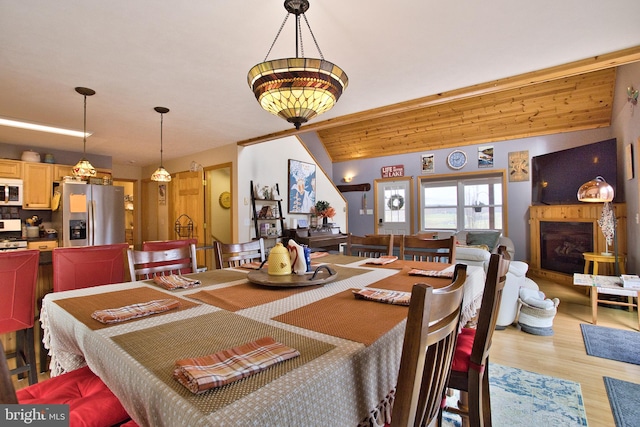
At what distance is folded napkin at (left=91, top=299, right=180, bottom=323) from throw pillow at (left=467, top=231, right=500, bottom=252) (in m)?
5.48

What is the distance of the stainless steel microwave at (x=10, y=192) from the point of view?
4.57m

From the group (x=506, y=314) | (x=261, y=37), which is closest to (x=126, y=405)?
(x=261, y=37)

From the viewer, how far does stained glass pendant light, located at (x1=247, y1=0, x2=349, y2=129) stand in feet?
4.83

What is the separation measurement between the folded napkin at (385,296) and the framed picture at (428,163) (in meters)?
6.09

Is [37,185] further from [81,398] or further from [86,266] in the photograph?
[81,398]

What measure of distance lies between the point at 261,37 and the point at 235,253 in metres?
1.56

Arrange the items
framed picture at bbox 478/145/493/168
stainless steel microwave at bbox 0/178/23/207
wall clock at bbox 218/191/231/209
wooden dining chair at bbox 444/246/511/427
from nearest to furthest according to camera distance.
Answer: wooden dining chair at bbox 444/246/511/427
stainless steel microwave at bbox 0/178/23/207
framed picture at bbox 478/145/493/168
wall clock at bbox 218/191/231/209

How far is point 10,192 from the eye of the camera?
4645mm

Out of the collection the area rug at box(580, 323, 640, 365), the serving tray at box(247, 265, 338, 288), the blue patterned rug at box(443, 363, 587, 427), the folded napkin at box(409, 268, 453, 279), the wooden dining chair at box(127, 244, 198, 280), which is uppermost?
the wooden dining chair at box(127, 244, 198, 280)

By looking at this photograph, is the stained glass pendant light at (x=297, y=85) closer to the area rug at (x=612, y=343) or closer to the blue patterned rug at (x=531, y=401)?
the blue patterned rug at (x=531, y=401)

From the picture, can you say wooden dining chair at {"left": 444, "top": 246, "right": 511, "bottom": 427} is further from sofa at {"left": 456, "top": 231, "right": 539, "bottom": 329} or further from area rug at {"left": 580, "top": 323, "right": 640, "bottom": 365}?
area rug at {"left": 580, "top": 323, "right": 640, "bottom": 365}

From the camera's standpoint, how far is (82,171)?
351cm

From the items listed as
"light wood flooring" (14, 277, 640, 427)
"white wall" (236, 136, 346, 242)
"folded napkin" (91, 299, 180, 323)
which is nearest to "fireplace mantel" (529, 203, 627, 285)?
"light wood flooring" (14, 277, 640, 427)

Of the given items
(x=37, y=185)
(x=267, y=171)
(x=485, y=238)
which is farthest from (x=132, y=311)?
(x=485, y=238)
